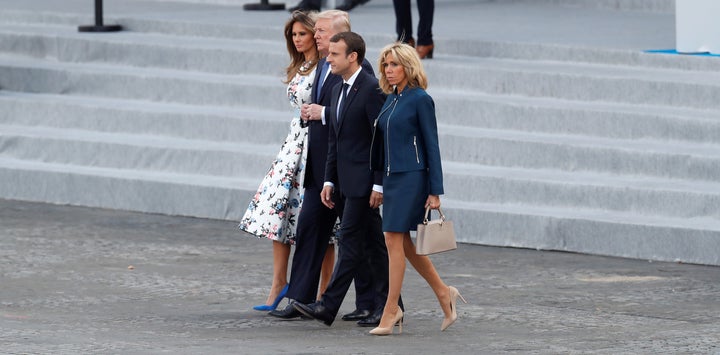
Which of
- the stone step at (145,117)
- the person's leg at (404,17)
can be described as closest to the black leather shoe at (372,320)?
the stone step at (145,117)

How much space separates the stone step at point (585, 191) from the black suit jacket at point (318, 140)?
3.11 meters

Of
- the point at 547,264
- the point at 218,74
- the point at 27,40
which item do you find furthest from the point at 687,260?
the point at 27,40

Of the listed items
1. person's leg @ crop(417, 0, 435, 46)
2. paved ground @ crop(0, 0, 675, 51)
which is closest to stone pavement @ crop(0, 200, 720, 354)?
person's leg @ crop(417, 0, 435, 46)

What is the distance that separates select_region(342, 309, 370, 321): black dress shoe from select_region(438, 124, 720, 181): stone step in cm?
358

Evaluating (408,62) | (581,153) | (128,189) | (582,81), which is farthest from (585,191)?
(128,189)

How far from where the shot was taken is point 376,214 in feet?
30.5

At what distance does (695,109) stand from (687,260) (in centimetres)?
211

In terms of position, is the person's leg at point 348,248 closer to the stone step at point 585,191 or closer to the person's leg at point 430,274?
the person's leg at point 430,274

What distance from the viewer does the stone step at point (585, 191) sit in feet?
38.4

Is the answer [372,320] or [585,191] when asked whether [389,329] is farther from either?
[585,191]

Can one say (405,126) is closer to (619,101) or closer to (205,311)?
(205,311)

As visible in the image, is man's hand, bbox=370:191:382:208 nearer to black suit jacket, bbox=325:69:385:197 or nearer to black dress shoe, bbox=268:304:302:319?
black suit jacket, bbox=325:69:385:197

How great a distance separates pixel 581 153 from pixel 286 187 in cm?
359

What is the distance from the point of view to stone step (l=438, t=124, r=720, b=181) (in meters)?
12.2
